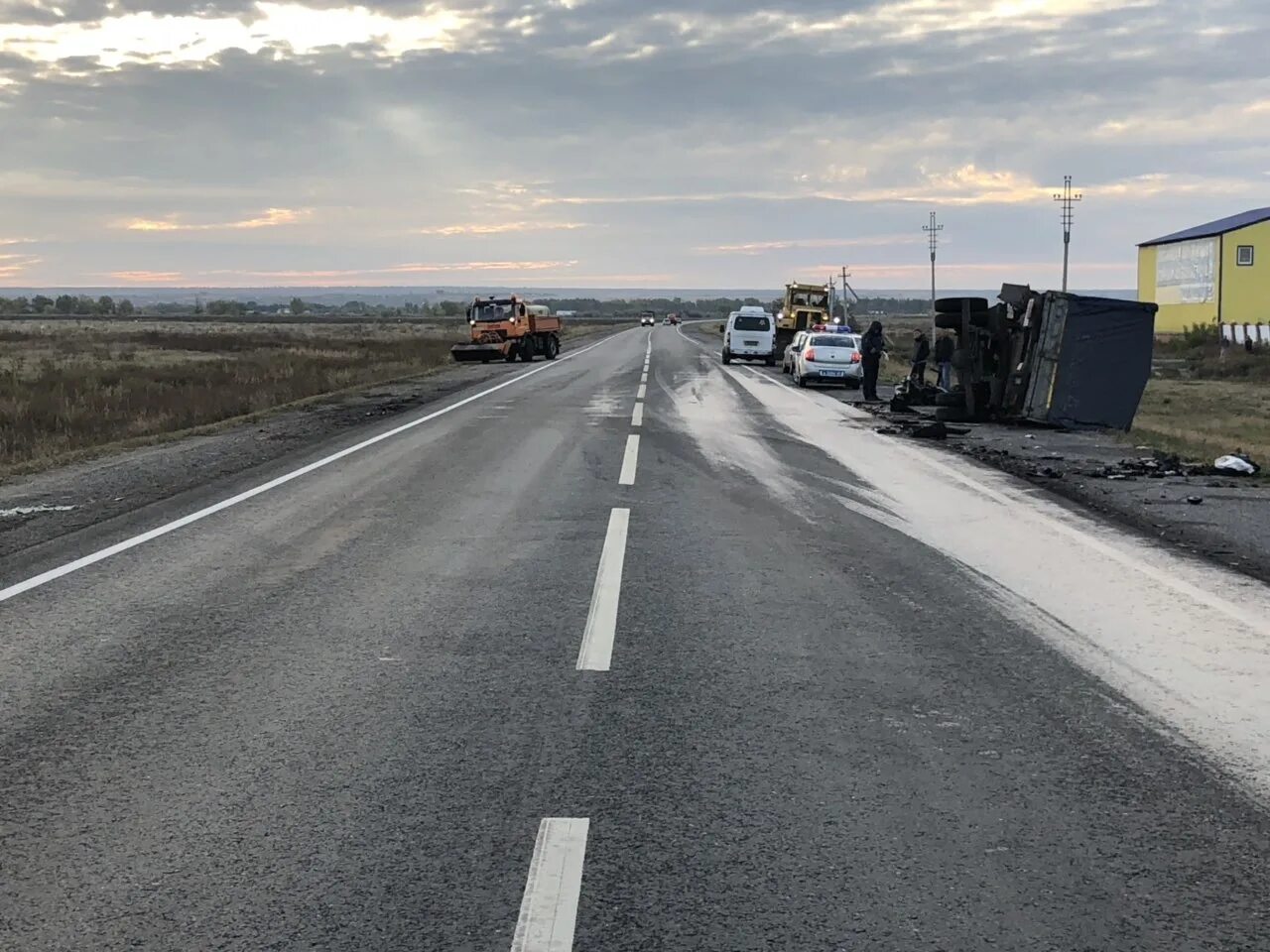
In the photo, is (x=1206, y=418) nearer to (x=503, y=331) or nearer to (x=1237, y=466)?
(x=1237, y=466)

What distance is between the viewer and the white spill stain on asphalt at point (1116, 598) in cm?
537

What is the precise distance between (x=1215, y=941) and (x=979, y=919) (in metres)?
0.62

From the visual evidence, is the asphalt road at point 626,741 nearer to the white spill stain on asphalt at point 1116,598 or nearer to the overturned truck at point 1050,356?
the white spill stain on asphalt at point 1116,598

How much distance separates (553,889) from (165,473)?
452 inches

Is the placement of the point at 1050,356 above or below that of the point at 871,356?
above

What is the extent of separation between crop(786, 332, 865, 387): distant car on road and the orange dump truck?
14.4 metres

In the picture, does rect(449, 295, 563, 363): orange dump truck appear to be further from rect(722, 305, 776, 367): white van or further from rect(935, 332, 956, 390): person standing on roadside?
rect(935, 332, 956, 390): person standing on roadside

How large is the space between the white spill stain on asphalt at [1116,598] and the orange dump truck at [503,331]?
29.2 m

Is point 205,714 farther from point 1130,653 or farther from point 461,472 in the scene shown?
point 461,472

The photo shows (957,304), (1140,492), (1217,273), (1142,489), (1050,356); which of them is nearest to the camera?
(1140,492)

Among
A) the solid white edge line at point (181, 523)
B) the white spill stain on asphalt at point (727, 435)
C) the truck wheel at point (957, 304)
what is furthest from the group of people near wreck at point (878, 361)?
the solid white edge line at point (181, 523)

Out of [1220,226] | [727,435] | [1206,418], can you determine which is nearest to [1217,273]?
[1220,226]

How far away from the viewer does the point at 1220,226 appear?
225 feet

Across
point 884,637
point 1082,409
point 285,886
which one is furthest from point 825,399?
point 285,886
